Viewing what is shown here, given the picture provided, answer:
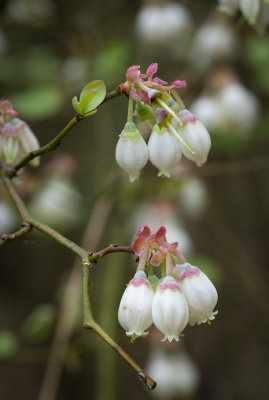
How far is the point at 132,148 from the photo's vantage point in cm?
75

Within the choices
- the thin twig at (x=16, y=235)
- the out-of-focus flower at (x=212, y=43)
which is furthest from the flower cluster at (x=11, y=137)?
the out-of-focus flower at (x=212, y=43)

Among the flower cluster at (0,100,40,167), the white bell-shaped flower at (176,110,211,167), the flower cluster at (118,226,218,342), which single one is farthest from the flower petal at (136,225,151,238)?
the flower cluster at (0,100,40,167)

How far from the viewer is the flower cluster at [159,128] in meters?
0.70

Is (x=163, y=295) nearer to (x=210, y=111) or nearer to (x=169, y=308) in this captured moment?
(x=169, y=308)

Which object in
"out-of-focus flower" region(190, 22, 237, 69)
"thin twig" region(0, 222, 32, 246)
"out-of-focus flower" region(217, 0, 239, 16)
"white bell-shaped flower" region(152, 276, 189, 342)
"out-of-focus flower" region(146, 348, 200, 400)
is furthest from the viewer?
"out-of-focus flower" region(190, 22, 237, 69)

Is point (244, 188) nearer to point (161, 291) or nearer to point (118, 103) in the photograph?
point (118, 103)

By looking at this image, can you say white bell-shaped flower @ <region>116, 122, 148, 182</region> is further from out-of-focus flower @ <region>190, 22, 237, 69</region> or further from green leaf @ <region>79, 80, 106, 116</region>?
out-of-focus flower @ <region>190, 22, 237, 69</region>

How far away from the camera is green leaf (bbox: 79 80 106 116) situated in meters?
0.74

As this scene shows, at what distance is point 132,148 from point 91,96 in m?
0.08

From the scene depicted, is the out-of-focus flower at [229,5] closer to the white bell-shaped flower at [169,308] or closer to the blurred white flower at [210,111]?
the white bell-shaped flower at [169,308]

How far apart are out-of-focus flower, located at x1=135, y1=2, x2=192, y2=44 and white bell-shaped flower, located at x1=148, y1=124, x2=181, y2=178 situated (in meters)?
1.27

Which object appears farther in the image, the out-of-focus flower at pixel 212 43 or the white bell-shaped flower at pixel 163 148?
the out-of-focus flower at pixel 212 43

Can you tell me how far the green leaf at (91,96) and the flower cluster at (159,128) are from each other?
45 mm

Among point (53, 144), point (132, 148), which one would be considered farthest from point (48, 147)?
point (132, 148)
